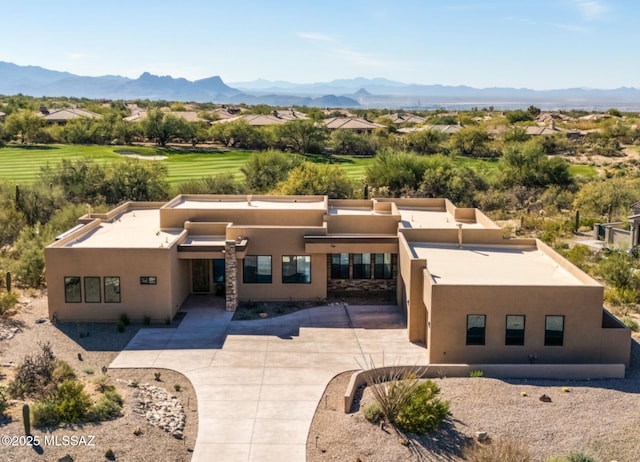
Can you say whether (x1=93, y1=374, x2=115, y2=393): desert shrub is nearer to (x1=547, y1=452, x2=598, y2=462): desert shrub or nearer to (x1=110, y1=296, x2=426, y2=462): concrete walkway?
(x1=110, y1=296, x2=426, y2=462): concrete walkway

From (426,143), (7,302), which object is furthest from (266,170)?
(426,143)

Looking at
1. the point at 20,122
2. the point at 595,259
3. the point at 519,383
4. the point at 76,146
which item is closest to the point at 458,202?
the point at 595,259

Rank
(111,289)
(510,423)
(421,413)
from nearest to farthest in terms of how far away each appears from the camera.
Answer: (421,413)
(510,423)
(111,289)

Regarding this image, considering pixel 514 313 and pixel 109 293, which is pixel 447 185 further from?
pixel 109 293

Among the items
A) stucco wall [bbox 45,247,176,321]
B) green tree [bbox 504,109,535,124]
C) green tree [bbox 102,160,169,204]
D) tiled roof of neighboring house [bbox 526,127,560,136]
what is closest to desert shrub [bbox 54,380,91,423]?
stucco wall [bbox 45,247,176,321]

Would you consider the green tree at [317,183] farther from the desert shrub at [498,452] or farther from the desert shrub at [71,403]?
the desert shrub at [498,452]
